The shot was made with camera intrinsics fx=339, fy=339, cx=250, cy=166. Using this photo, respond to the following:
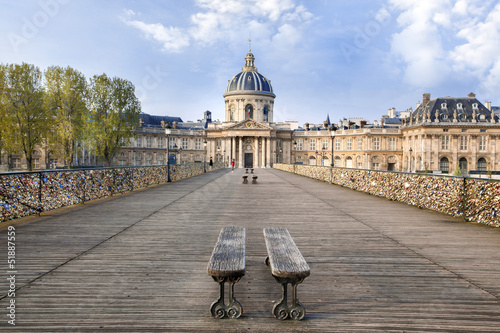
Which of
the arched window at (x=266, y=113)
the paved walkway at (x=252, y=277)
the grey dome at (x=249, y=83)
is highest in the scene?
the grey dome at (x=249, y=83)

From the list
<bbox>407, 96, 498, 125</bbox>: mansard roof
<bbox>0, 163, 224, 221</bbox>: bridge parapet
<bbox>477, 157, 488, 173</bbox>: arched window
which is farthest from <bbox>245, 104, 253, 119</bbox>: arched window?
<bbox>0, 163, 224, 221</bbox>: bridge parapet

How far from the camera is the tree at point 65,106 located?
37.9 metres

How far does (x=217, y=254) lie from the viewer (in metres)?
4.03

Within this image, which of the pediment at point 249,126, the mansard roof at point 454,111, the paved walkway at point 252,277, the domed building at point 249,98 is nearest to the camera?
the paved walkway at point 252,277

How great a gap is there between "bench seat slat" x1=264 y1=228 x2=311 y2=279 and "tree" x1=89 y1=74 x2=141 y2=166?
37.1 meters

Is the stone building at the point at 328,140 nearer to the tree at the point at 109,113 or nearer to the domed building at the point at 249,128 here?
the domed building at the point at 249,128

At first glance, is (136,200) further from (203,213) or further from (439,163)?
(439,163)

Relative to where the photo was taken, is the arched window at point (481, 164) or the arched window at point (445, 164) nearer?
the arched window at point (445, 164)

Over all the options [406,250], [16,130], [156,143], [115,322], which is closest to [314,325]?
[115,322]

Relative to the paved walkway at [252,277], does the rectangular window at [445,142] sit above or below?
above

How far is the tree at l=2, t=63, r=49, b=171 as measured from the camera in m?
35.1

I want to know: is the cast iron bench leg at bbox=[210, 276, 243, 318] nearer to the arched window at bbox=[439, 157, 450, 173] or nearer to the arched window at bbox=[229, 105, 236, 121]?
the arched window at bbox=[439, 157, 450, 173]

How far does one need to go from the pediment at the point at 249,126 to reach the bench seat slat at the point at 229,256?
77072 mm

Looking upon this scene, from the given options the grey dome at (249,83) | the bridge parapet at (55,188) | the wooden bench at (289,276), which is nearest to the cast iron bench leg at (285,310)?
the wooden bench at (289,276)
